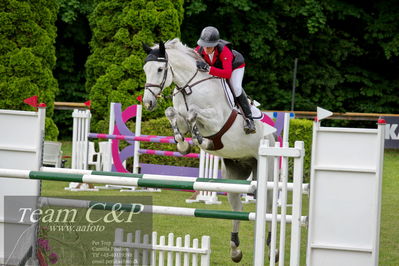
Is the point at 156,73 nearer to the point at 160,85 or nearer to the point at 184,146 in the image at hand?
the point at 160,85

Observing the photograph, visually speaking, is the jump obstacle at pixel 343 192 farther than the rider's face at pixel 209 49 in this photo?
No

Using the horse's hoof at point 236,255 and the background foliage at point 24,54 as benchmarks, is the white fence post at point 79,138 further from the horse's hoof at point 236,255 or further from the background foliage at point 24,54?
the horse's hoof at point 236,255

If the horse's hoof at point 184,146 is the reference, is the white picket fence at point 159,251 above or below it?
below

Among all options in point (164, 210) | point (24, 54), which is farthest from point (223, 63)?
point (24, 54)

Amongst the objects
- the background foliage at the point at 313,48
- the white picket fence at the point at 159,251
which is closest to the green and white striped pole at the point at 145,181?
the white picket fence at the point at 159,251

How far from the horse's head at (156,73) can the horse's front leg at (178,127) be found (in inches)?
6.7

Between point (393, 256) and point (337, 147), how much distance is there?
249 cm

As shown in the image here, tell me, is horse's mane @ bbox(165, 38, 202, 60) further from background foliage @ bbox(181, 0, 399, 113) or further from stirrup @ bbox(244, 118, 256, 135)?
background foliage @ bbox(181, 0, 399, 113)

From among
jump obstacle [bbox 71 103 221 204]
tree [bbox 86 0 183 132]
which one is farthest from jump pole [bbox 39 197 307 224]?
tree [bbox 86 0 183 132]

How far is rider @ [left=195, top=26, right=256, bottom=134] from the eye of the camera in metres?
5.73

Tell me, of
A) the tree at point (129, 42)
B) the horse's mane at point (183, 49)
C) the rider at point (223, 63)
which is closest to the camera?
the rider at point (223, 63)

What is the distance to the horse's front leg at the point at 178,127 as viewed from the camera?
221 inches

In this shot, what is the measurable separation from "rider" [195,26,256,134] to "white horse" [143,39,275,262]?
0.22ft

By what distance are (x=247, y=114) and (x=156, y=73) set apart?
88 cm
